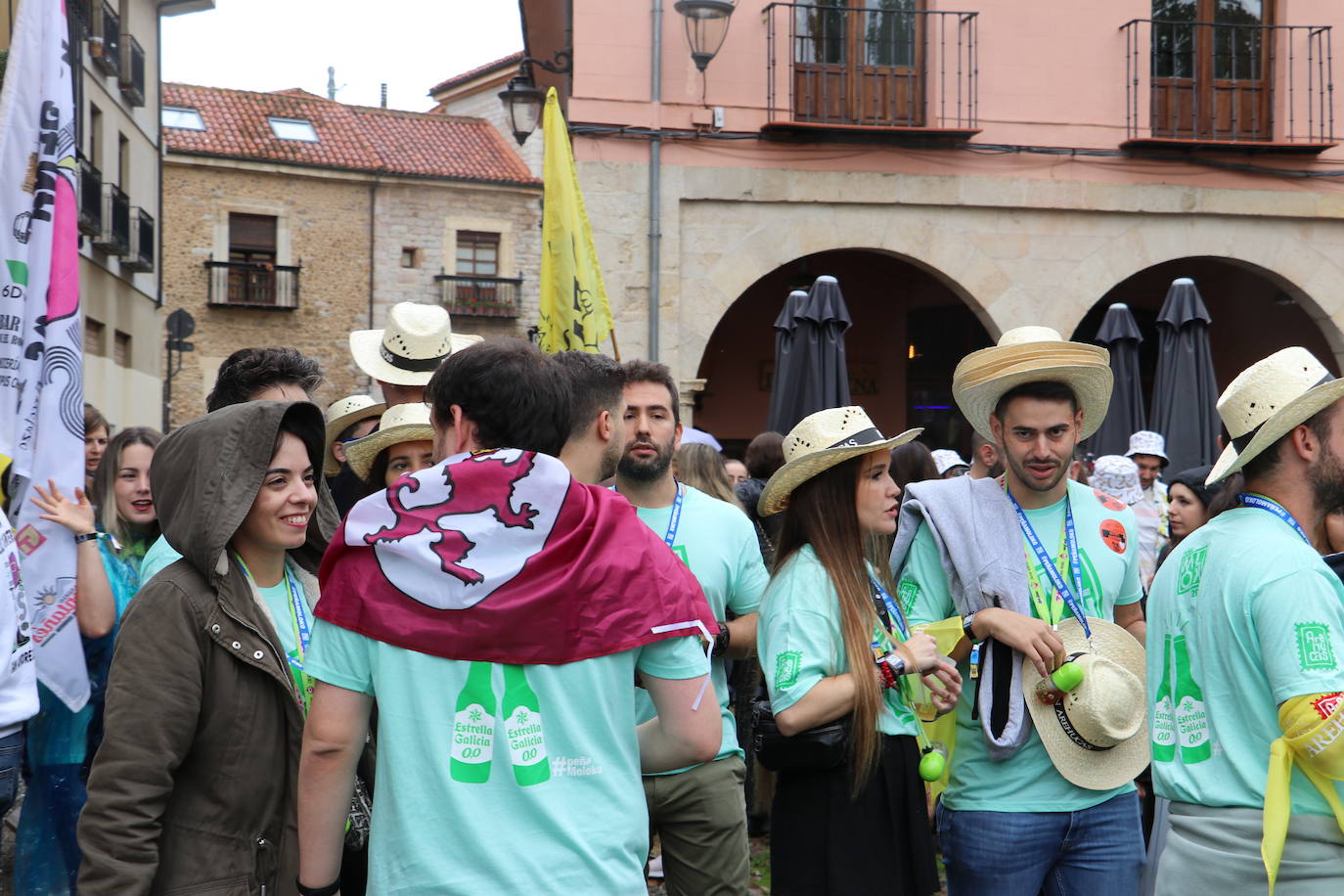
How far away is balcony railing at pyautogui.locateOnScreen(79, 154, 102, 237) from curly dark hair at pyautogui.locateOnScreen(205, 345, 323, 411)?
1781cm

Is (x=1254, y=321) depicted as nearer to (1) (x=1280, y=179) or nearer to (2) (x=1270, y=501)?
(1) (x=1280, y=179)

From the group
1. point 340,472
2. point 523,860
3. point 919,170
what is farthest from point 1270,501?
point 919,170

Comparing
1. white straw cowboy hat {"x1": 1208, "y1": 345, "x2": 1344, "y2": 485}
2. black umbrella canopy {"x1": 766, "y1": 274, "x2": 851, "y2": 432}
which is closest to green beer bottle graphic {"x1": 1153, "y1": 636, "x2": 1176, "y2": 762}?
white straw cowboy hat {"x1": 1208, "y1": 345, "x2": 1344, "y2": 485}

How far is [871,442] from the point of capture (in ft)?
11.7

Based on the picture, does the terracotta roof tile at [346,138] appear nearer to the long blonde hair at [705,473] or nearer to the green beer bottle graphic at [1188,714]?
the long blonde hair at [705,473]

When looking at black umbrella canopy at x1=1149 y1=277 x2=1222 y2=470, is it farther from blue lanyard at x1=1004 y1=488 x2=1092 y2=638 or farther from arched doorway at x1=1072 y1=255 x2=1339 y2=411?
blue lanyard at x1=1004 y1=488 x2=1092 y2=638

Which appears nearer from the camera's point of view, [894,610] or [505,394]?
[505,394]

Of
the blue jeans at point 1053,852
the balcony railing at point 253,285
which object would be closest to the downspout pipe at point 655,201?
the blue jeans at point 1053,852

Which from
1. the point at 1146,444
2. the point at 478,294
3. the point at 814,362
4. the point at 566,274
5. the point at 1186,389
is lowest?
the point at 1146,444

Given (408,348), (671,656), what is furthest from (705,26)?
(671,656)

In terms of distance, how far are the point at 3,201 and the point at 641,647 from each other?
2.83m

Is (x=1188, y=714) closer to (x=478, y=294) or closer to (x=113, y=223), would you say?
(x=113, y=223)

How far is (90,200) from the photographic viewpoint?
68.3 feet

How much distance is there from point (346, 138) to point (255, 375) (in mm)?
35782
